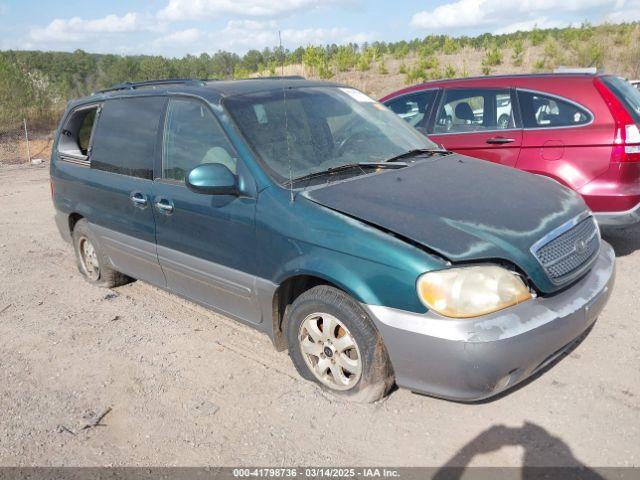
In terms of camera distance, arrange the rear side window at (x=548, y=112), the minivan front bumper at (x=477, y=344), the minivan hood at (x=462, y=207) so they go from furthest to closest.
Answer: the rear side window at (x=548, y=112), the minivan hood at (x=462, y=207), the minivan front bumper at (x=477, y=344)

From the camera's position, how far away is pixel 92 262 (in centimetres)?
529

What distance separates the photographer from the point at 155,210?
3.97m

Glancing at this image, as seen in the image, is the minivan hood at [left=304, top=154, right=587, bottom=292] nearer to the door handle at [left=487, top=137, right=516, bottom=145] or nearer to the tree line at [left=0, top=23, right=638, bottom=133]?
the door handle at [left=487, top=137, right=516, bottom=145]

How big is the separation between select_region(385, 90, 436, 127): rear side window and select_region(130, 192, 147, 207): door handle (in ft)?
10.4

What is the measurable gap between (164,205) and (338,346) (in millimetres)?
1674

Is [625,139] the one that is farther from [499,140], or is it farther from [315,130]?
[315,130]

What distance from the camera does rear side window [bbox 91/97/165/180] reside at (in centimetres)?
409

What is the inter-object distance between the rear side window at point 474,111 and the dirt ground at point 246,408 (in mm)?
2096

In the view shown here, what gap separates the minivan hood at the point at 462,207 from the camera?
8.86 ft

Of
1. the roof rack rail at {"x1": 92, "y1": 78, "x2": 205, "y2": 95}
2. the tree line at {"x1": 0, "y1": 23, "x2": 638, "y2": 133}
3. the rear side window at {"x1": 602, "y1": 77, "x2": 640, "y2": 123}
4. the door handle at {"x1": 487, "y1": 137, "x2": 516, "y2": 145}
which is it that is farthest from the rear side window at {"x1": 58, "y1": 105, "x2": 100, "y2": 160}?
the tree line at {"x1": 0, "y1": 23, "x2": 638, "y2": 133}

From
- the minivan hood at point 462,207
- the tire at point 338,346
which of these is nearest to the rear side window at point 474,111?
the minivan hood at point 462,207

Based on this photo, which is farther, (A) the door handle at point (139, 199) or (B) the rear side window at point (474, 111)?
(B) the rear side window at point (474, 111)

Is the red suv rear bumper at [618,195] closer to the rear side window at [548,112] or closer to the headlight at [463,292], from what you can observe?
the rear side window at [548,112]

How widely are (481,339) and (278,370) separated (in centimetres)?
150
